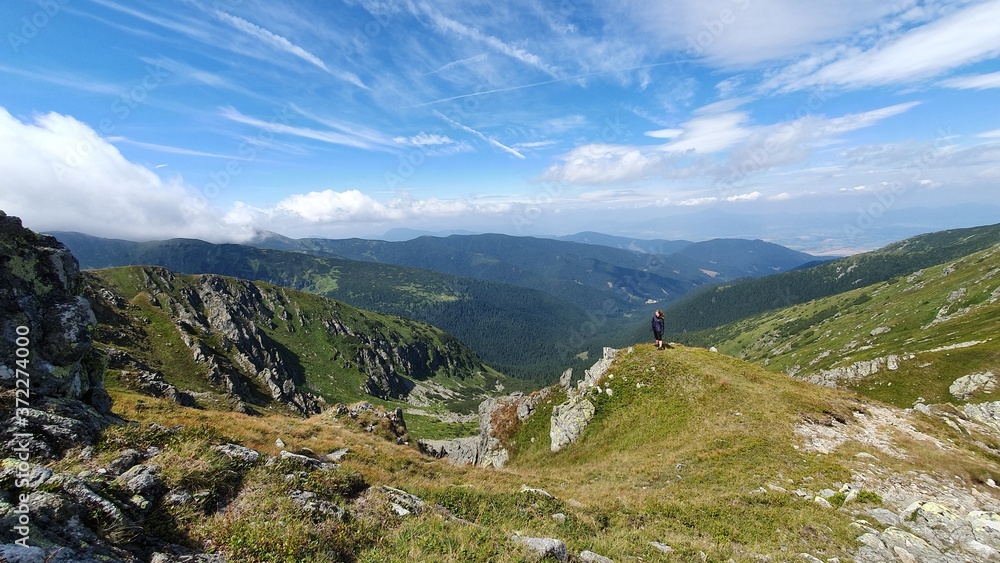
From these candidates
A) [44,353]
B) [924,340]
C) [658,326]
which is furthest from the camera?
[924,340]

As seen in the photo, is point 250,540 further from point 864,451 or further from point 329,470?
point 864,451

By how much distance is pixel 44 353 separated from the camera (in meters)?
13.4

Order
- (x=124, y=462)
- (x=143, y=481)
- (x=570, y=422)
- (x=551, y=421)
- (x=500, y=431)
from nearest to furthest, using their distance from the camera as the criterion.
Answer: (x=143, y=481), (x=124, y=462), (x=570, y=422), (x=551, y=421), (x=500, y=431)

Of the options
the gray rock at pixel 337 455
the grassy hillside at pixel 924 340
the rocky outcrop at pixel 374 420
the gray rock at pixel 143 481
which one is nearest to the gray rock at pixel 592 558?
A: the gray rock at pixel 337 455

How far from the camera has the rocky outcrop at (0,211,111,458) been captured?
1046 cm

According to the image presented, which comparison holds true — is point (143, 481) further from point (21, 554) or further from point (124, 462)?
point (21, 554)

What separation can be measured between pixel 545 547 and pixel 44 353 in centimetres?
1812

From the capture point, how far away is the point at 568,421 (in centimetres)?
3703

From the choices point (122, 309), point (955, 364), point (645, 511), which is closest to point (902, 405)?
point (955, 364)

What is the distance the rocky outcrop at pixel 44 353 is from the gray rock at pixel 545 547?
12.8m

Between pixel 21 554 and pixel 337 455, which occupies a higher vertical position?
pixel 21 554

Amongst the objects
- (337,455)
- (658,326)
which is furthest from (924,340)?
(337,455)

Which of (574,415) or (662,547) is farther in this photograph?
(574,415)

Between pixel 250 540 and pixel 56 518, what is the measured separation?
3.36m
